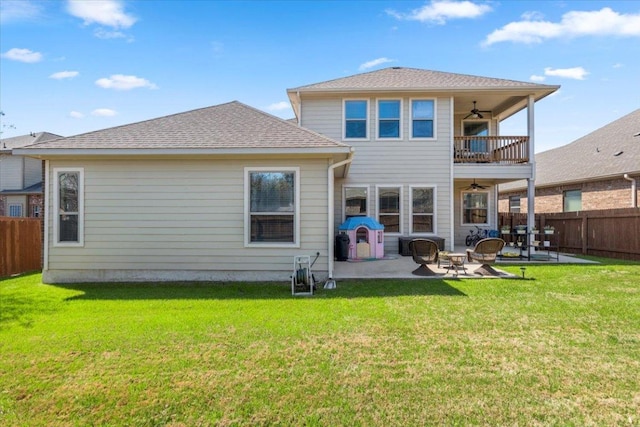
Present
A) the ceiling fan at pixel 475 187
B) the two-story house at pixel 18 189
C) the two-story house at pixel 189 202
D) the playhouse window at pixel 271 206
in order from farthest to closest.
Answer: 1. the two-story house at pixel 18 189
2. the ceiling fan at pixel 475 187
3. the playhouse window at pixel 271 206
4. the two-story house at pixel 189 202

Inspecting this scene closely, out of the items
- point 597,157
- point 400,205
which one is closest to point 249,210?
point 400,205

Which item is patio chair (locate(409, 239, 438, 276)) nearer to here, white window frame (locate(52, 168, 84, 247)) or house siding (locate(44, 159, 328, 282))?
house siding (locate(44, 159, 328, 282))

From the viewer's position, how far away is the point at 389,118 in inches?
506

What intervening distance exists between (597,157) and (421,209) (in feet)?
37.0

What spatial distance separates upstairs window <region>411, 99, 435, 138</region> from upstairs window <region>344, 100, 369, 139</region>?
1.73m

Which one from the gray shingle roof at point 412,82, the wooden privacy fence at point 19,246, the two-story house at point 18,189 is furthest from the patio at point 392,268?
the two-story house at point 18,189

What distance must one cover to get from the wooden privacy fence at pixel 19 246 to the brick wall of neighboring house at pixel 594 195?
22.0 metres

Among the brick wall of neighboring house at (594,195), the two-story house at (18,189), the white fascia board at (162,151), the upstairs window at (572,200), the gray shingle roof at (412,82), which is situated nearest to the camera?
the white fascia board at (162,151)

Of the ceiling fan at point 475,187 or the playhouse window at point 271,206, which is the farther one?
the ceiling fan at point 475,187

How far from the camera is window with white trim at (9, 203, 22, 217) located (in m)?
22.1

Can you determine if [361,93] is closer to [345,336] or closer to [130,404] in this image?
[345,336]

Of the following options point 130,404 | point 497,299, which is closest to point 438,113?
point 497,299

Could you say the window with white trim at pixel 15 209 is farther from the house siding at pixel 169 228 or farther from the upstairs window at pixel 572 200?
the upstairs window at pixel 572 200

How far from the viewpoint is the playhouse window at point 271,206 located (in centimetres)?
816
